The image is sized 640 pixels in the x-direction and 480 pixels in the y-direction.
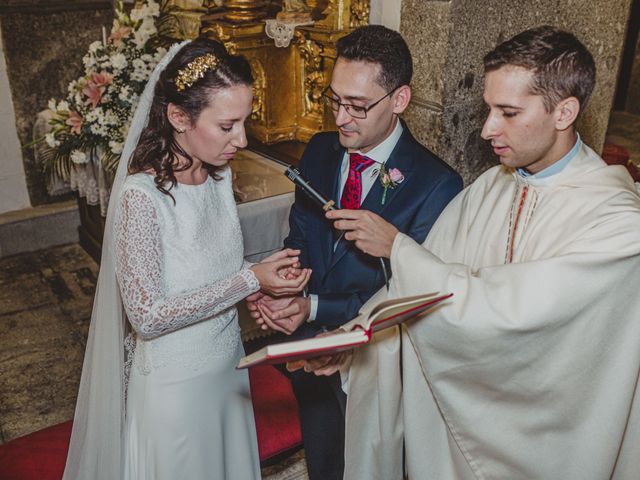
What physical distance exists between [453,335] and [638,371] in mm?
560

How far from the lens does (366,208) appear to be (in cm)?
259

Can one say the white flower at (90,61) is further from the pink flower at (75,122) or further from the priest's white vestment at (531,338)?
the priest's white vestment at (531,338)

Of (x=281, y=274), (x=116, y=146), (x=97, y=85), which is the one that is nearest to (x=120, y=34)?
(x=97, y=85)

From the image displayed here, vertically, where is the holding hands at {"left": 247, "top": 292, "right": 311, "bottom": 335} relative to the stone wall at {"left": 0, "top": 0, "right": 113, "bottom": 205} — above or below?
below

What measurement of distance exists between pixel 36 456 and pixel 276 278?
4.59 ft

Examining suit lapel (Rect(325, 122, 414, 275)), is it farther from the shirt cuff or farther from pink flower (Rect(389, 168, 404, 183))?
the shirt cuff

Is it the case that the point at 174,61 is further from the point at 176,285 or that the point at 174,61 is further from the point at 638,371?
the point at 638,371

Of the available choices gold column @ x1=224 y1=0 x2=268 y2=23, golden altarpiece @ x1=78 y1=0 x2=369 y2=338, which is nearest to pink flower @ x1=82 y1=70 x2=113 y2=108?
golden altarpiece @ x1=78 y1=0 x2=369 y2=338

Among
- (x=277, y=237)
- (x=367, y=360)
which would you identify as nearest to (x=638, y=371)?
(x=367, y=360)

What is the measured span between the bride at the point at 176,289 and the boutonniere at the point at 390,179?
444mm

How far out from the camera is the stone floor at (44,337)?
3.72 m

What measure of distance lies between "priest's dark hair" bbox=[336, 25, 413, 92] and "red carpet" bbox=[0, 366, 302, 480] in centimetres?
154

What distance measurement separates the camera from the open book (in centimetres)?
164

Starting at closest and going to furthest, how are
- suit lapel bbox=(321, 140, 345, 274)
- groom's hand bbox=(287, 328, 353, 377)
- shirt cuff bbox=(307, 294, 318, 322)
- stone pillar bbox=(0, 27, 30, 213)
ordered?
groom's hand bbox=(287, 328, 353, 377), shirt cuff bbox=(307, 294, 318, 322), suit lapel bbox=(321, 140, 345, 274), stone pillar bbox=(0, 27, 30, 213)
